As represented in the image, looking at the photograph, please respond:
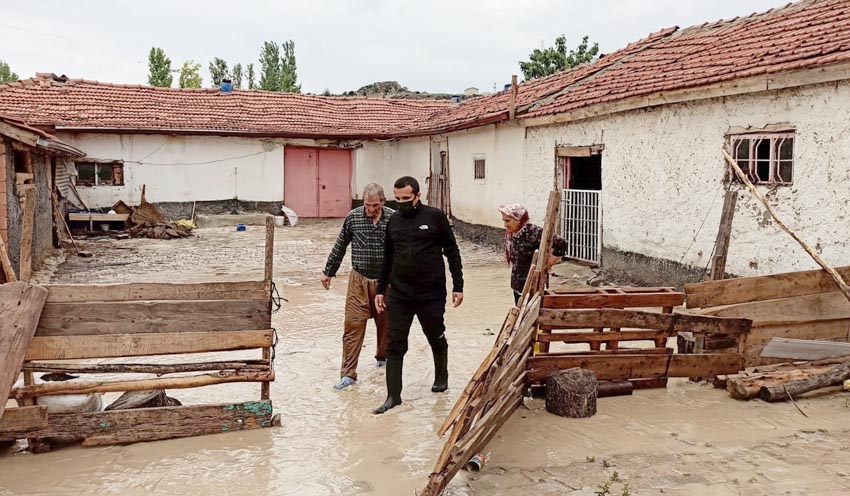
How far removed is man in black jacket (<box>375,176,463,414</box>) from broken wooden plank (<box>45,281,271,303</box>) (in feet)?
3.38

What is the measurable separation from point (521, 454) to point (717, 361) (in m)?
2.07

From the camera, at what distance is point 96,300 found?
16.1 ft

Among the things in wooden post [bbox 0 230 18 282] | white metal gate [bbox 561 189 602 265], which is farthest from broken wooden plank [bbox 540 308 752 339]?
white metal gate [bbox 561 189 602 265]

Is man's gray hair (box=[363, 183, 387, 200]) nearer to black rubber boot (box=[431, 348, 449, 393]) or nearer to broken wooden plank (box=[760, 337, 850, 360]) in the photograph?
black rubber boot (box=[431, 348, 449, 393])

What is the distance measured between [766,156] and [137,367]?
7.15 metres

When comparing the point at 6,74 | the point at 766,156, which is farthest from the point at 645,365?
the point at 6,74

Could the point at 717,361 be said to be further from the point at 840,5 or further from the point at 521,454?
the point at 840,5

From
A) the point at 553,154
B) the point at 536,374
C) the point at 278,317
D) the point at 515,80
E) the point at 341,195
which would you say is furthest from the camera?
the point at 341,195

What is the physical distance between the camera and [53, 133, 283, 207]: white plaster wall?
1980 centimetres

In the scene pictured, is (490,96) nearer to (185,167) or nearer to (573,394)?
(185,167)

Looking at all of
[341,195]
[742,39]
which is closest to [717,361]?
[742,39]

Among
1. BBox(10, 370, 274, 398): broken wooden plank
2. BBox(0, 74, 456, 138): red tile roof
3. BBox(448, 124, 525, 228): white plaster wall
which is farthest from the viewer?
BBox(0, 74, 456, 138): red tile roof

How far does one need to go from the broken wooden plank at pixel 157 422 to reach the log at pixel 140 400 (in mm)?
240

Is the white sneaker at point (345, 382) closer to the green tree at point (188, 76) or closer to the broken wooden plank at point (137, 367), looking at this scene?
the broken wooden plank at point (137, 367)
